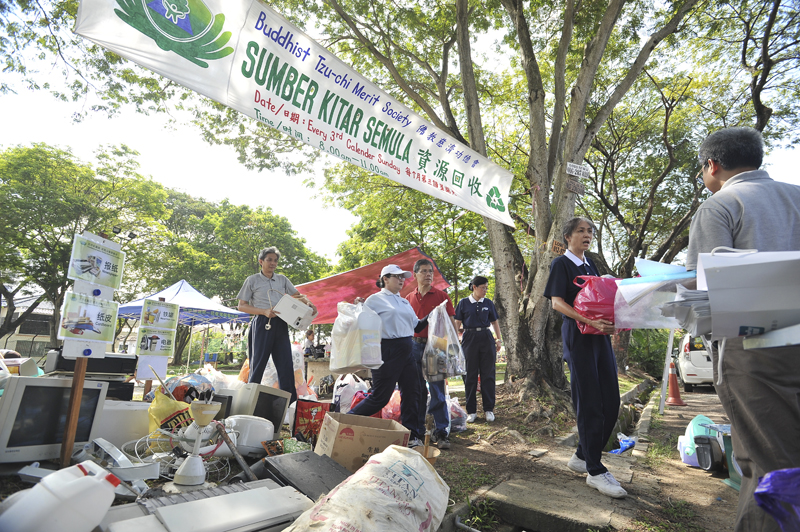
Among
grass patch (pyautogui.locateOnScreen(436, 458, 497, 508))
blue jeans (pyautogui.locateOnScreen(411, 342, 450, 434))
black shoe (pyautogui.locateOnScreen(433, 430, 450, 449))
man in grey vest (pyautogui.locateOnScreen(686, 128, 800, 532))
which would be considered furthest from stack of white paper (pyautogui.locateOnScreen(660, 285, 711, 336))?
black shoe (pyautogui.locateOnScreen(433, 430, 450, 449))

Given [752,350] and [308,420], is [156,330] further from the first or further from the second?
[752,350]

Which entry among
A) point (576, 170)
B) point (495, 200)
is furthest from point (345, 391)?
point (576, 170)

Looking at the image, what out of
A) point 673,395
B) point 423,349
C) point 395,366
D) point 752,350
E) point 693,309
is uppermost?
point 693,309

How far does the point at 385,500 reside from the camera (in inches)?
66.1

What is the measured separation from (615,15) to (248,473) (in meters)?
7.14

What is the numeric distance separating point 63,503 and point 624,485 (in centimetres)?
336

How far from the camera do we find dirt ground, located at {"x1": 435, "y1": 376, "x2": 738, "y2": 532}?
2.59 metres

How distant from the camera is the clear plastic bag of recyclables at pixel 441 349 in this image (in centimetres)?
467

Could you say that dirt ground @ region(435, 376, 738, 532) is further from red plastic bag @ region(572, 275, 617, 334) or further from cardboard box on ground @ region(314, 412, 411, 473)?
red plastic bag @ region(572, 275, 617, 334)

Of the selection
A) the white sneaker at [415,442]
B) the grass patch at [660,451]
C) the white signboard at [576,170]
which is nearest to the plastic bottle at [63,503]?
the white sneaker at [415,442]

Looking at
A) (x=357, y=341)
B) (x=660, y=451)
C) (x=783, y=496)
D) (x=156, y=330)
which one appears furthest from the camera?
(x=156, y=330)

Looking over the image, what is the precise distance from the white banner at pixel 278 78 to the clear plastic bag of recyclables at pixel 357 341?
1657 millimetres

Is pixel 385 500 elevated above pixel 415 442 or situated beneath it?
elevated above

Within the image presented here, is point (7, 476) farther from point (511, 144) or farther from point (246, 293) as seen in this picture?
point (511, 144)
